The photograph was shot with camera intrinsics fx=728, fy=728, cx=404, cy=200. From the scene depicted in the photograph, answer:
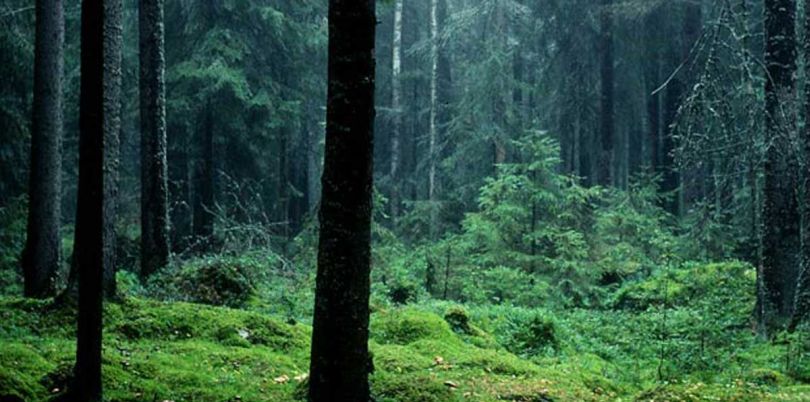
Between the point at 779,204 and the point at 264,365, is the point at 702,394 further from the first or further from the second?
the point at 779,204

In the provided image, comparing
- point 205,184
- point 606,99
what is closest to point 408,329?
point 205,184

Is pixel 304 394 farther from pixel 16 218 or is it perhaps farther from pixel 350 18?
pixel 16 218

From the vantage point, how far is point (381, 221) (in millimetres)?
34406

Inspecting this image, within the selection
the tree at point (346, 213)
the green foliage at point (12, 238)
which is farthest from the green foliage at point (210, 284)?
the tree at point (346, 213)

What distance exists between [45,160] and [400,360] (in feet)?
25.0

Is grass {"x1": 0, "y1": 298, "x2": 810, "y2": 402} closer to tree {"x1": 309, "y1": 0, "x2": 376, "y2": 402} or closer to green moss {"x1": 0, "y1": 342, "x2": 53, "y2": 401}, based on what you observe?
green moss {"x1": 0, "y1": 342, "x2": 53, "y2": 401}

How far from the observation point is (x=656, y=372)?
400 inches

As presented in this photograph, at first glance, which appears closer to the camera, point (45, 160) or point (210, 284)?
point (45, 160)

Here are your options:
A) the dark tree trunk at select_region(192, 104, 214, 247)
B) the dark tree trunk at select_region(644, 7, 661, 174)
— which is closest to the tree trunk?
the dark tree trunk at select_region(192, 104, 214, 247)

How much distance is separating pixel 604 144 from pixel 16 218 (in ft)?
60.6

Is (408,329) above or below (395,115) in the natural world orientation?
below

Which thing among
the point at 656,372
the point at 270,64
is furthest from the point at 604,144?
the point at 656,372

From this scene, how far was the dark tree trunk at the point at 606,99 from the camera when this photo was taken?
2544 cm

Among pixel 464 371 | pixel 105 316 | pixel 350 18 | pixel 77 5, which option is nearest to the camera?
pixel 350 18
